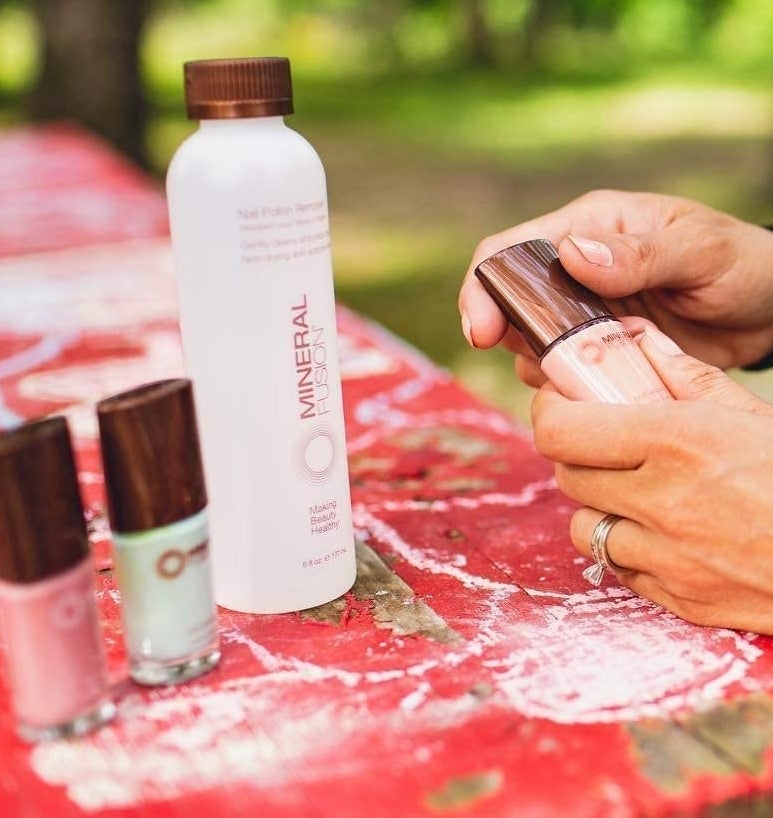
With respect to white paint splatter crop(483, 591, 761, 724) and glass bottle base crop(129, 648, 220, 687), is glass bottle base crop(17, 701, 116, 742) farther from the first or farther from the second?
white paint splatter crop(483, 591, 761, 724)

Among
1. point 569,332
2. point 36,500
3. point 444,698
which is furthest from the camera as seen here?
point 569,332

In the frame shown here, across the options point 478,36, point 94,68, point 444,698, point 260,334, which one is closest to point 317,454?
point 260,334

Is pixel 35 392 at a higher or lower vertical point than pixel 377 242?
higher

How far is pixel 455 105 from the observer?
1203 cm

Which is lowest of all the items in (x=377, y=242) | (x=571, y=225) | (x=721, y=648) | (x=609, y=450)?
(x=377, y=242)

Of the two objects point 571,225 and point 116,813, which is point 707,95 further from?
point 116,813

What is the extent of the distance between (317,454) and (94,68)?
17.4ft

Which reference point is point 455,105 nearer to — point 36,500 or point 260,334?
point 260,334

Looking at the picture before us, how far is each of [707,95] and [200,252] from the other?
11.9 metres

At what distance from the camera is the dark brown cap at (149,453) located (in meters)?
0.76

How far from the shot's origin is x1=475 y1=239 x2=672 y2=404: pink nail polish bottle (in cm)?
97

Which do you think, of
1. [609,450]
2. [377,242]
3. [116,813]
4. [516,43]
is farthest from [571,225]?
[516,43]

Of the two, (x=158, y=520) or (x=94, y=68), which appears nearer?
(x=158, y=520)

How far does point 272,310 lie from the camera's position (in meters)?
0.89
